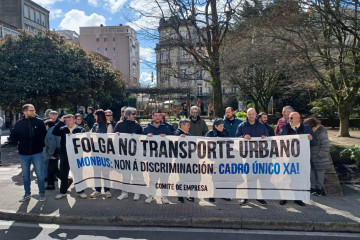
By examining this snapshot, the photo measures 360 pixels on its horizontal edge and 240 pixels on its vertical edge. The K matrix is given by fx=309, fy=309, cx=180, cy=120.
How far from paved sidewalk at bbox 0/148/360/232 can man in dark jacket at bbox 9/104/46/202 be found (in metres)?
0.56

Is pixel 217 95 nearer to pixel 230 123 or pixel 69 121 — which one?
pixel 230 123

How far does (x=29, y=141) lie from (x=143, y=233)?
3.07 m

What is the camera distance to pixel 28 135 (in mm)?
6223

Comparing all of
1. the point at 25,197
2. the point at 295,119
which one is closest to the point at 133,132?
the point at 25,197

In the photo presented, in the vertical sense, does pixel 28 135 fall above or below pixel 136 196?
above

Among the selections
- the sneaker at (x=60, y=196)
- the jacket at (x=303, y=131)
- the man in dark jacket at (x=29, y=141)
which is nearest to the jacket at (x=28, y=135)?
the man in dark jacket at (x=29, y=141)

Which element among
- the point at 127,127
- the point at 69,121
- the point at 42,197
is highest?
the point at 69,121

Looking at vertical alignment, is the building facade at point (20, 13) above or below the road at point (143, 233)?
above

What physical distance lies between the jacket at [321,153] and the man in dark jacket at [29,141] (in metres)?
5.69

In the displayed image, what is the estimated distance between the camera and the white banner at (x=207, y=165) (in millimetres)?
5918

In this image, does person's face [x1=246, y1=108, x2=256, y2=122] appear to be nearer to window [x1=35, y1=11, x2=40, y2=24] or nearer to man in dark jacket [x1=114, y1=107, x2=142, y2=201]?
man in dark jacket [x1=114, y1=107, x2=142, y2=201]

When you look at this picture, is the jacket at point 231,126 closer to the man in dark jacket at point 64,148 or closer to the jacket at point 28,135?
the man in dark jacket at point 64,148

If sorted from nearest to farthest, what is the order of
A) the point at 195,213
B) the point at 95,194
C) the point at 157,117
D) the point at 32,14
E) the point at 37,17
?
the point at 195,213 < the point at 157,117 < the point at 95,194 < the point at 32,14 < the point at 37,17

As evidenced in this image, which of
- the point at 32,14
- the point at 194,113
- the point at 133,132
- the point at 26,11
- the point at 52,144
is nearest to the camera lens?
the point at 133,132
